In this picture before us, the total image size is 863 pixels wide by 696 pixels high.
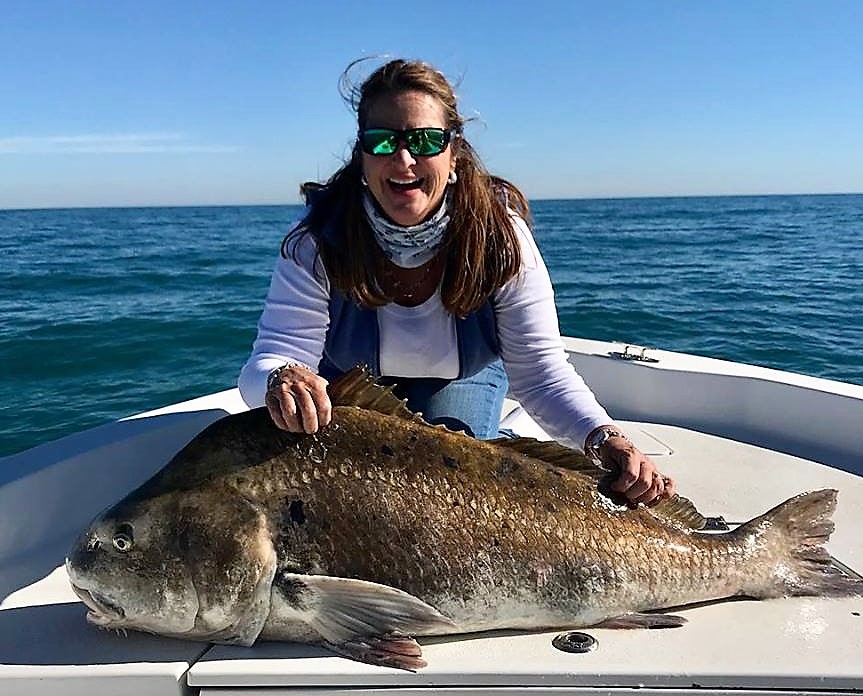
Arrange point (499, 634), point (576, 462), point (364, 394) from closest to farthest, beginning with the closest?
1. point (499, 634)
2. point (364, 394)
3. point (576, 462)

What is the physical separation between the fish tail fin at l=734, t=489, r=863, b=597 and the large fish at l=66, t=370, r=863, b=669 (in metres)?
0.01

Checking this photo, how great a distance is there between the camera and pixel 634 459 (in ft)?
8.36

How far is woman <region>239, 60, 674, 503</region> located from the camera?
282cm

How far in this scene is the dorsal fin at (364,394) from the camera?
243cm

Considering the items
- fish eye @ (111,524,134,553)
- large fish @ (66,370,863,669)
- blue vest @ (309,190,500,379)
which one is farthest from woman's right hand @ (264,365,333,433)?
blue vest @ (309,190,500,379)

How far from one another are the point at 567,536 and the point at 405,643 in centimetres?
54

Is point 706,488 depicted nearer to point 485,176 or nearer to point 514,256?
point 514,256

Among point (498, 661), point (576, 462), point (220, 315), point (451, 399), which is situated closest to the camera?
point (498, 661)

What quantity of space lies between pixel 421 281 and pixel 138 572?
4.64 ft

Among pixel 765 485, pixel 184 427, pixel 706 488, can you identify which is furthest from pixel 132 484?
pixel 765 485

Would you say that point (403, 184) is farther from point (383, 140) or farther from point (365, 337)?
point (365, 337)

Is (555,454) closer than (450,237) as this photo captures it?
Yes

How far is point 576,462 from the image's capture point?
8.40ft

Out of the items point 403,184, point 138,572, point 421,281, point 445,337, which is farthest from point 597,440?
point 138,572
